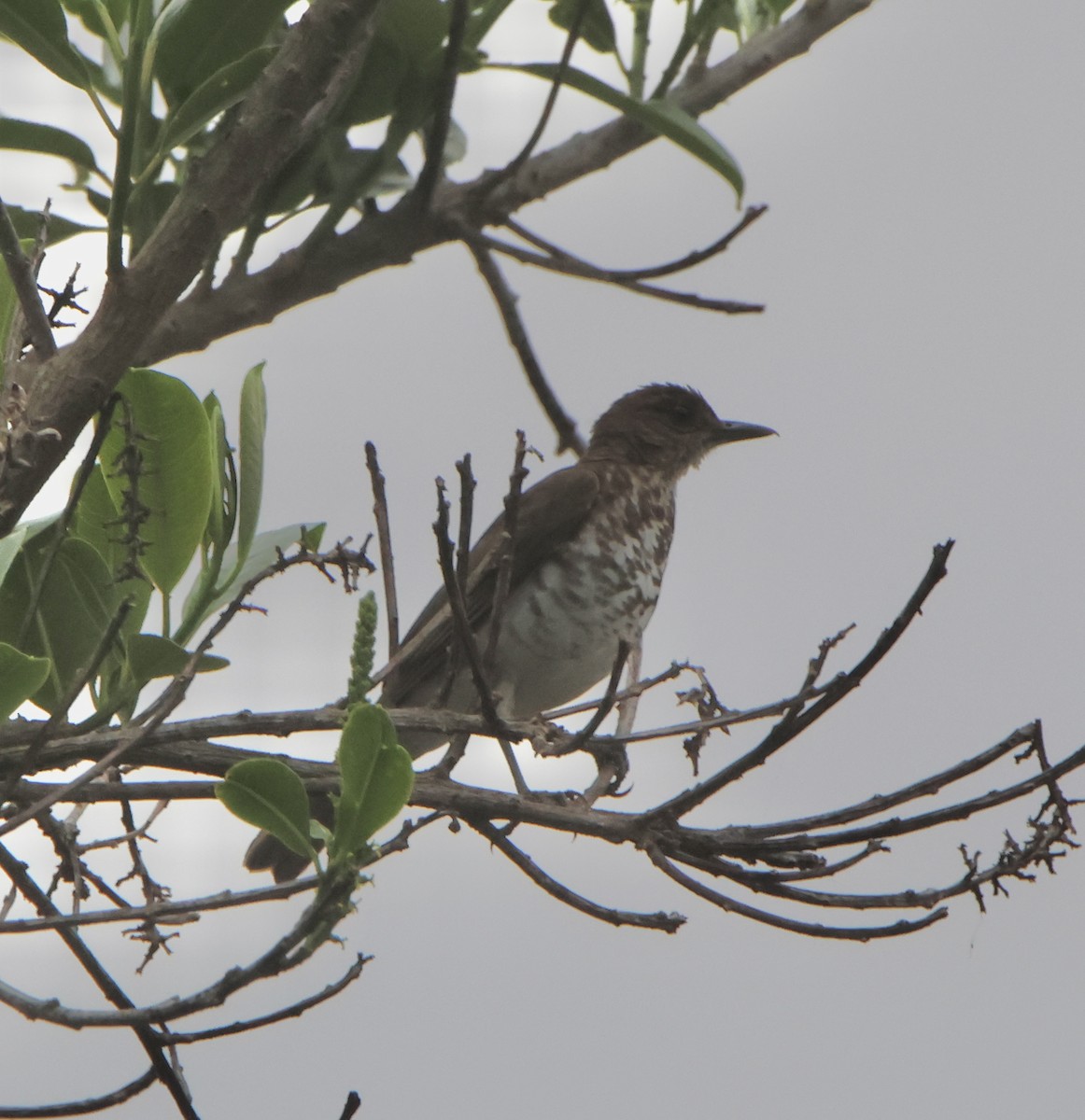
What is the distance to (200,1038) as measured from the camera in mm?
1658

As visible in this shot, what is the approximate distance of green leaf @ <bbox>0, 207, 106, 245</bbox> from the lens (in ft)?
8.30

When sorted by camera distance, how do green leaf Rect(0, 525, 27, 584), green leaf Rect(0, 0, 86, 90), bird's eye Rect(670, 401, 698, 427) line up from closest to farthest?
green leaf Rect(0, 525, 27, 584)
green leaf Rect(0, 0, 86, 90)
bird's eye Rect(670, 401, 698, 427)

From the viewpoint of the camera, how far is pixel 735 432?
5.77m

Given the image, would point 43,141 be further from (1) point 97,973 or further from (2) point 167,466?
(1) point 97,973

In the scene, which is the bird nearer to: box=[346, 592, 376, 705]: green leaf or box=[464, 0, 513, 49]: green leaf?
box=[464, 0, 513, 49]: green leaf

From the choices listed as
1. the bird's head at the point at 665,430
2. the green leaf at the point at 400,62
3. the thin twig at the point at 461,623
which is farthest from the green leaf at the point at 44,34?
the bird's head at the point at 665,430

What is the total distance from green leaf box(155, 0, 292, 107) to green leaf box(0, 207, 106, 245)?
0.63 metres

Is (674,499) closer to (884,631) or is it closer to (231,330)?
(231,330)

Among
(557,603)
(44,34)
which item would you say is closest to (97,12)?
(44,34)

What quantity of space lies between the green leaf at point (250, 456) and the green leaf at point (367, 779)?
1.52ft

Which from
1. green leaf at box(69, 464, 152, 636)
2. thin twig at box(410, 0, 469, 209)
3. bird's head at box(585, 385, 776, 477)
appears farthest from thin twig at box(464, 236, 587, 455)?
bird's head at box(585, 385, 776, 477)

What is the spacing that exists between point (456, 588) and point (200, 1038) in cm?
54

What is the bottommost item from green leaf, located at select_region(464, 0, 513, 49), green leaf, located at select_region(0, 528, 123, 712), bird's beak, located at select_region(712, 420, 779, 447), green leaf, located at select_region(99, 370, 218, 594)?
green leaf, located at select_region(0, 528, 123, 712)

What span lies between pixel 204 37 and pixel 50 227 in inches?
29.1
